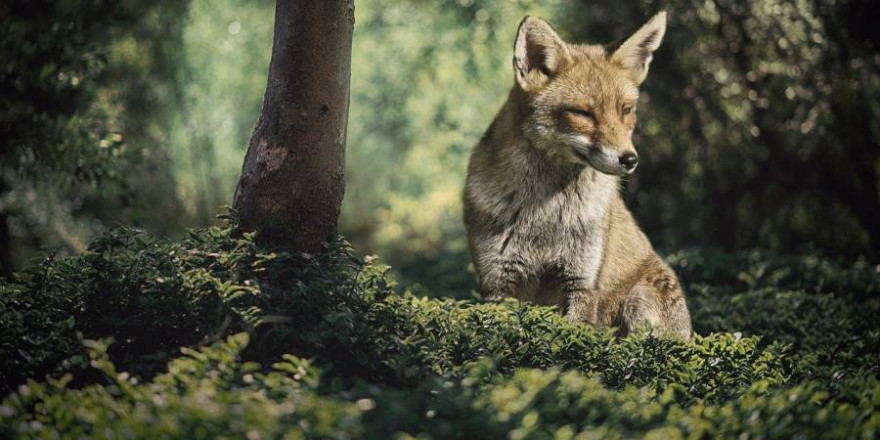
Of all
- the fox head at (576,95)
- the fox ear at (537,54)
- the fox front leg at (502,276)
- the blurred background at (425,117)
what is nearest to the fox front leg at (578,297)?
the fox front leg at (502,276)

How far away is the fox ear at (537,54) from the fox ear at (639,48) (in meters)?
0.40

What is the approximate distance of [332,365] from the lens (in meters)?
4.04

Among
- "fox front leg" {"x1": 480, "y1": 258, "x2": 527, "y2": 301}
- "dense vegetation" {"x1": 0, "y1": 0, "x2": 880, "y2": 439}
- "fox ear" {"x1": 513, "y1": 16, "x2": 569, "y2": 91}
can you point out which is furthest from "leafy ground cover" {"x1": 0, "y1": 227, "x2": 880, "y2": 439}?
"fox ear" {"x1": 513, "y1": 16, "x2": 569, "y2": 91}

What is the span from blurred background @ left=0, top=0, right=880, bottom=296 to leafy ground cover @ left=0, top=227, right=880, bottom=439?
2.39 ft

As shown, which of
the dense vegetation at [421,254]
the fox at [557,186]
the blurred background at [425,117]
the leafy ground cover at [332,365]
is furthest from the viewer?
the blurred background at [425,117]

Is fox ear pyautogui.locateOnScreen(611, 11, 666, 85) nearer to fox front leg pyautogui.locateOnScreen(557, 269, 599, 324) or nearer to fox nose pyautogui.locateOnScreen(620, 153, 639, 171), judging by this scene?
fox nose pyautogui.locateOnScreen(620, 153, 639, 171)

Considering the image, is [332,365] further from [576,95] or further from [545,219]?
[576,95]

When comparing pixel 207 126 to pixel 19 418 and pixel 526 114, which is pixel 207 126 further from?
pixel 19 418

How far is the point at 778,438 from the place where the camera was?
11.0 ft

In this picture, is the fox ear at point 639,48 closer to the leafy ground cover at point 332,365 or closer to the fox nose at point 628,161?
the fox nose at point 628,161

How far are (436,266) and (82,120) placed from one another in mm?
4635

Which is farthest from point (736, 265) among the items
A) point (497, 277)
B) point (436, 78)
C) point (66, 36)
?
point (436, 78)

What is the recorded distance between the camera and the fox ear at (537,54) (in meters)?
5.21

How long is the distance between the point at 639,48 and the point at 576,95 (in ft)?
2.53
